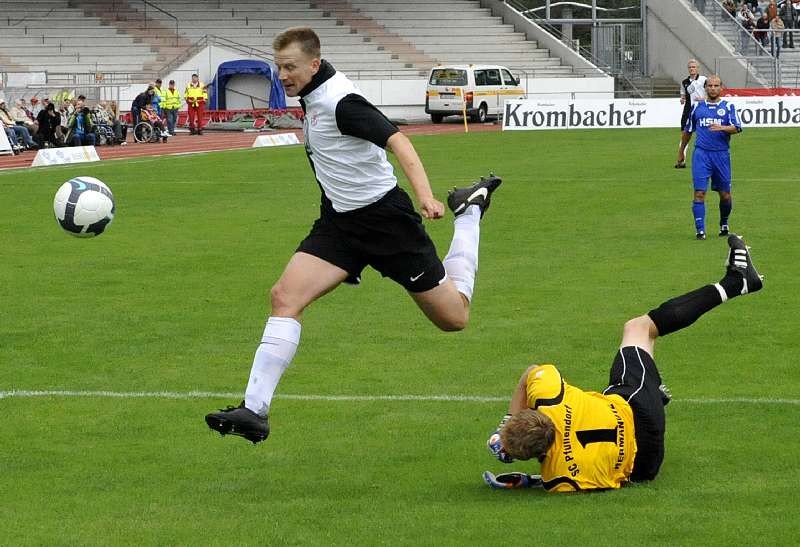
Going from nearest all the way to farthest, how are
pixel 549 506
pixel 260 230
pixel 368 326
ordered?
pixel 549 506
pixel 368 326
pixel 260 230

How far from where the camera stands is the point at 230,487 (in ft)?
22.5

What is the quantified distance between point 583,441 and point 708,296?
166 centimetres

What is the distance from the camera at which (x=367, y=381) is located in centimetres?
939

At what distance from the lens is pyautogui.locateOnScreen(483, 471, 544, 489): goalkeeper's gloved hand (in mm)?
6816

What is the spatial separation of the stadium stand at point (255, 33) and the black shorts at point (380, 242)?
39.8 m

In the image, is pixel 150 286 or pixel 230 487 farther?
pixel 150 286

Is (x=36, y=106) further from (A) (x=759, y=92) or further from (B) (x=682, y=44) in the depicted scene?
(B) (x=682, y=44)

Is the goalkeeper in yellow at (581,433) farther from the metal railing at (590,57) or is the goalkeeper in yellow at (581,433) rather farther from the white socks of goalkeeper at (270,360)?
the metal railing at (590,57)

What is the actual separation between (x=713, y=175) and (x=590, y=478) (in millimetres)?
10945

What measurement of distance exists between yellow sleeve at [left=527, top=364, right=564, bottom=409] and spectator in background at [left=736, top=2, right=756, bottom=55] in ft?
160

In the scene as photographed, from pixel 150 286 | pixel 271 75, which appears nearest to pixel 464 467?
pixel 150 286

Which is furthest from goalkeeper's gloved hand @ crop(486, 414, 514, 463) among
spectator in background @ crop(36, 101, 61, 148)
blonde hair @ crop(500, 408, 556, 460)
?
spectator in background @ crop(36, 101, 61, 148)

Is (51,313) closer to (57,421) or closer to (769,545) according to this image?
(57,421)

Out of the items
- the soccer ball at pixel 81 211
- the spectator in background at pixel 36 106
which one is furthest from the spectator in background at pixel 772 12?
the soccer ball at pixel 81 211
